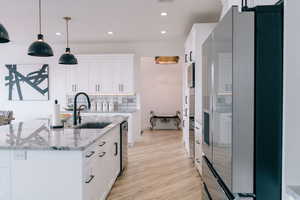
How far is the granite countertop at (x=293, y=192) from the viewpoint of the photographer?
1.03 metres

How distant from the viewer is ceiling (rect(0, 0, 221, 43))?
12.9ft

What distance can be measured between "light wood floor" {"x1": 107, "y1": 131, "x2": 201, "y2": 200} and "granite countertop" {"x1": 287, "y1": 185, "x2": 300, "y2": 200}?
2210 millimetres

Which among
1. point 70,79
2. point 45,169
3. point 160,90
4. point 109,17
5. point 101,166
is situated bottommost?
point 101,166

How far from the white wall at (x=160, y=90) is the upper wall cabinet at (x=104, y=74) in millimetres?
2646

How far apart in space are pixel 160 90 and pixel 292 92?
806 centimetres

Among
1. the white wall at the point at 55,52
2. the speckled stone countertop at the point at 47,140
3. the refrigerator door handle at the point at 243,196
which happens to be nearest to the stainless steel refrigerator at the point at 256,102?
the refrigerator door handle at the point at 243,196

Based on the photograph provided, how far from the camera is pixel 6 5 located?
4.00m

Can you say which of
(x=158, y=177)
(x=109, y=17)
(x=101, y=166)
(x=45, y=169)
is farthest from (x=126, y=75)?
(x=45, y=169)

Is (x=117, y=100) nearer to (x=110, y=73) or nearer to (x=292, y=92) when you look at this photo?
(x=110, y=73)

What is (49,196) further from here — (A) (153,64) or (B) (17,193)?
(A) (153,64)

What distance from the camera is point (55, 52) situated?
23.2 feet

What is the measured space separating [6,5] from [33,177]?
324cm

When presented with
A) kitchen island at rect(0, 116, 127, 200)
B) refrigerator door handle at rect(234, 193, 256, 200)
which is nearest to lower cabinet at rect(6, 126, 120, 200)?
kitchen island at rect(0, 116, 127, 200)

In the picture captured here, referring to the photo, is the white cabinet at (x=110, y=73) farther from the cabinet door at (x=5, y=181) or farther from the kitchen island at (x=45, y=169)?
the cabinet door at (x=5, y=181)
